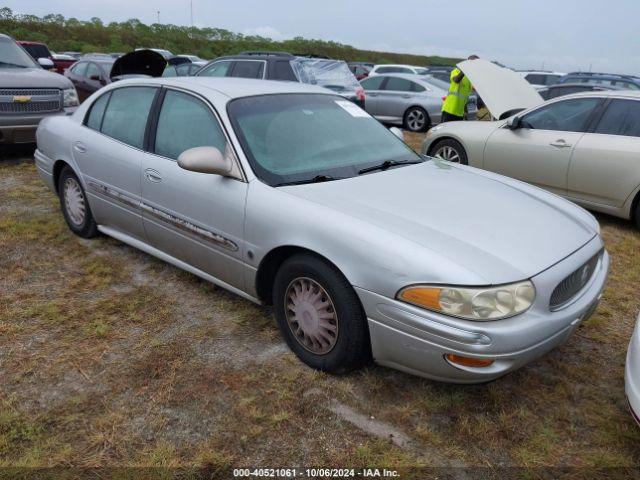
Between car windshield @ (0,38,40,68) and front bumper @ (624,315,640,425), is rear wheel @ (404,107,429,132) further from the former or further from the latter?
front bumper @ (624,315,640,425)

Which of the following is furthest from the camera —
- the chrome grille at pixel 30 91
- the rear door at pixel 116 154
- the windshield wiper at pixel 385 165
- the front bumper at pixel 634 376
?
the chrome grille at pixel 30 91

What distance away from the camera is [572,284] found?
8.69 ft

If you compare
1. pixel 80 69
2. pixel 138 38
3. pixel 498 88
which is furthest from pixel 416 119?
pixel 138 38

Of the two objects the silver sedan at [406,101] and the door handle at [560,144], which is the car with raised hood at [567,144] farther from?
the silver sedan at [406,101]

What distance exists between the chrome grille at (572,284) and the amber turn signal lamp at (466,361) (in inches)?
17.8

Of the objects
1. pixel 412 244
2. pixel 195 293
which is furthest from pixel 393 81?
pixel 412 244

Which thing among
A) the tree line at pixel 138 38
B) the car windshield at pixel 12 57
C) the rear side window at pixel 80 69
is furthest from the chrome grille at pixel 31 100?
the tree line at pixel 138 38

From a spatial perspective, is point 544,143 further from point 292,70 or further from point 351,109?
point 292,70

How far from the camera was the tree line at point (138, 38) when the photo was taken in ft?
124

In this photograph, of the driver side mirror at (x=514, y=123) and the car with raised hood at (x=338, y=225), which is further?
the driver side mirror at (x=514, y=123)

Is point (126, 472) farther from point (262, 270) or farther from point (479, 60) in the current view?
point (479, 60)

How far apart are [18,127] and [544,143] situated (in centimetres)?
668

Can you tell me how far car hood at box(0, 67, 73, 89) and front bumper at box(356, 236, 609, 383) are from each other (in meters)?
6.64

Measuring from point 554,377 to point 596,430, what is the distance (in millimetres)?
425
